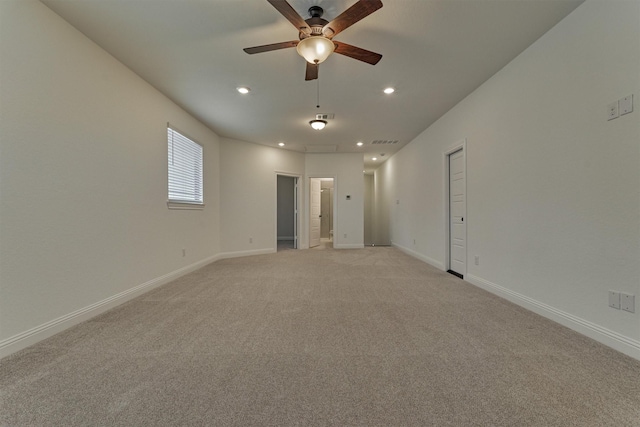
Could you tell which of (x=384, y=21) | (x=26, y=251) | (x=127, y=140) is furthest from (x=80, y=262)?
(x=384, y=21)

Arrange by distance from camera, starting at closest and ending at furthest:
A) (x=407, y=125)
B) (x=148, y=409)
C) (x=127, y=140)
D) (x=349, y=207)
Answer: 1. (x=148, y=409)
2. (x=127, y=140)
3. (x=407, y=125)
4. (x=349, y=207)

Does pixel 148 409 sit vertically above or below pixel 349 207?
below

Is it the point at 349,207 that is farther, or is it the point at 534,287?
the point at 349,207

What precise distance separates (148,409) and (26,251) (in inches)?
65.0

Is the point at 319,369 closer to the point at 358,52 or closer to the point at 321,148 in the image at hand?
the point at 358,52

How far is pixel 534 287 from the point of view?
253cm

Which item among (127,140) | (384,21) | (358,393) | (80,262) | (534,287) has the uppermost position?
(384,21)

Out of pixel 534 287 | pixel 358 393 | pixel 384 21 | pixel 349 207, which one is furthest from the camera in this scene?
pixel 349 207

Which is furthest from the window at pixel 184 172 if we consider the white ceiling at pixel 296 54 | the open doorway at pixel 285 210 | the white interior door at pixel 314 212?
the open doorway at pixel 285 210

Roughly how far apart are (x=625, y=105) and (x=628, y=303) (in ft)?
4.68

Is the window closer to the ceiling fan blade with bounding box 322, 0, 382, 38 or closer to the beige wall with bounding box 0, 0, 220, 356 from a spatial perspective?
the beige wall with bounding box 0, 0, 220, 356

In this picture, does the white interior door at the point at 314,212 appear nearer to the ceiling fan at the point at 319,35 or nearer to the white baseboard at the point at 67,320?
the white baseboard at the point at 67,320

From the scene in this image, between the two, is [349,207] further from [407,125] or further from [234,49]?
[234,49]

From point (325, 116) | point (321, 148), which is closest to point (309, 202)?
point (321, 148)
